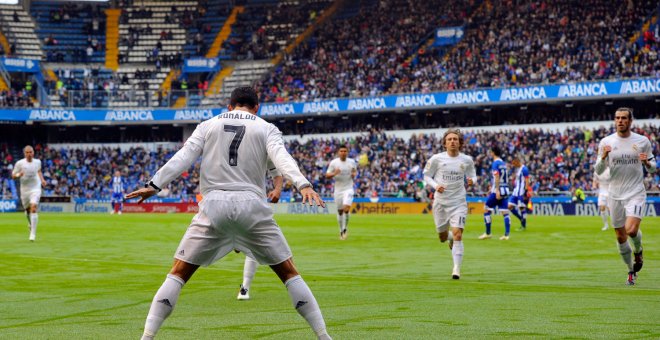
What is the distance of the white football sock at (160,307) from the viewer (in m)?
7.95

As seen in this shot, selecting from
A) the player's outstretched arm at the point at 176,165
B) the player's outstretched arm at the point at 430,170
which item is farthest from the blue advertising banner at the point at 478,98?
the player's outstretched arm at the point at 176,165

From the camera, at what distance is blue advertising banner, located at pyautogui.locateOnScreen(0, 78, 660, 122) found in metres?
53.7

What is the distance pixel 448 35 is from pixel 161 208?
2333cm

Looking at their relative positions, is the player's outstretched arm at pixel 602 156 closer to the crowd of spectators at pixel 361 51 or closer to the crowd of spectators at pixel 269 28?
the crowd of spectators at pixel 361 51

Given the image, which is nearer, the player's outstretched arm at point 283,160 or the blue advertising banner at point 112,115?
the player's outstretched arm at point 283,160

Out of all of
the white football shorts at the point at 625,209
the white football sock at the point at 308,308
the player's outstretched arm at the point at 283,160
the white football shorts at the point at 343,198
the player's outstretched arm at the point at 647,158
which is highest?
the player's outstretched arm at the point at 283,160

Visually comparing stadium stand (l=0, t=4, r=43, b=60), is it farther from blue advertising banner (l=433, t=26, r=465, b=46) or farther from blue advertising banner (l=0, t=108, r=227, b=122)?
blue advertising banner (l=433, t=26, r=465, b=46)

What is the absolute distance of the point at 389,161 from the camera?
6169 centimetres

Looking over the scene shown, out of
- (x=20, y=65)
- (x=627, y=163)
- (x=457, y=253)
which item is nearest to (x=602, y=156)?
(x=627, y=163)

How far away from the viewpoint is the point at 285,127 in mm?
72000

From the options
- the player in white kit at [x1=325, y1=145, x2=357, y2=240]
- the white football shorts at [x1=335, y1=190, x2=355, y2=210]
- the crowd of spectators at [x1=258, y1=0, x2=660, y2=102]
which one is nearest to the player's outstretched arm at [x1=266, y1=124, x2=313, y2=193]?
the player in white kit at [x1=325, y1=145, x2=357, y2=240]

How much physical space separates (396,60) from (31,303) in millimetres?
56243

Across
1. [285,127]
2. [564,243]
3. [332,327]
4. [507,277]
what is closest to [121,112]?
[285,127]

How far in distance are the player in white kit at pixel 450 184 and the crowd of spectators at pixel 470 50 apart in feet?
129
